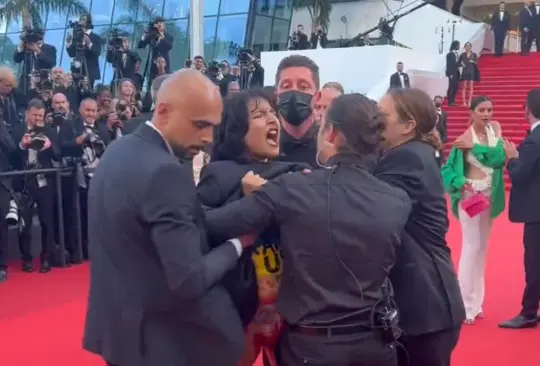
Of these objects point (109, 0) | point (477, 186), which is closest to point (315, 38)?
point (109, 0)

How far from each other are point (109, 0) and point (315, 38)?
7260mm

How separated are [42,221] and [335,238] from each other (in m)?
5.41

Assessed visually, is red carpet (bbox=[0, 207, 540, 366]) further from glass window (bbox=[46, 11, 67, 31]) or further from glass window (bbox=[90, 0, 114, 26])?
glass window (bbox=[46, 11, 67, 31])

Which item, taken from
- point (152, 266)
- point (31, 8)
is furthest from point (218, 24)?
point (152, 266)

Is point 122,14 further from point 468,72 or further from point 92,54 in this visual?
point 92,54

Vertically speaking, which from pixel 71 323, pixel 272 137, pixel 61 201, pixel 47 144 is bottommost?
pixel 71 323

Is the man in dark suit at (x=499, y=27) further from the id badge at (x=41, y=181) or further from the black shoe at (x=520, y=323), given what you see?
the black shoe at (x=520, y=323)

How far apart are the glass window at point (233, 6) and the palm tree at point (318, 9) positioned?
1.47m

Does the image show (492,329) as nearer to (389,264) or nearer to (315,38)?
(389,264)

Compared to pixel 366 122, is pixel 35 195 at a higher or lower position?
lower

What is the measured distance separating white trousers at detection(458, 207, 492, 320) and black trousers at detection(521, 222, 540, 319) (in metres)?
0.31

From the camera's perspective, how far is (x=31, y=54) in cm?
996

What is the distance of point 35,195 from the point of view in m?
6.97

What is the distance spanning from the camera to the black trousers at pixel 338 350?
7.18 feet
